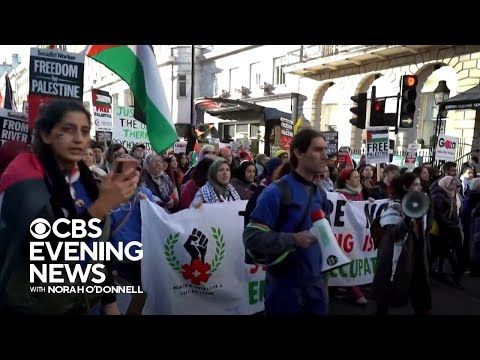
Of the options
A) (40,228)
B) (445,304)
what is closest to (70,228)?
(40,228)

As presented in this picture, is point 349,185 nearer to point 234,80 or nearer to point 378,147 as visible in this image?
point 378,147

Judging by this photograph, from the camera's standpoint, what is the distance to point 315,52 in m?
22.5

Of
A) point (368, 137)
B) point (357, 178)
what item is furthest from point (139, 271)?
point (368, 137)

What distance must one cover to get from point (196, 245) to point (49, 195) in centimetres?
235

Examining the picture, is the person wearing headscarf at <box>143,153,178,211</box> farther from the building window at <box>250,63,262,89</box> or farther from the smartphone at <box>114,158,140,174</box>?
the building window at <box>250,63,262,89</box>

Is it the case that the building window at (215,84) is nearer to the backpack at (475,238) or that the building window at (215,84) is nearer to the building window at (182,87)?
the building window at (182,87)

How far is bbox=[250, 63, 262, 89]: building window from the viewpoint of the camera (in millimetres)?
28234

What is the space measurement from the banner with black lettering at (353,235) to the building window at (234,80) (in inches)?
1005

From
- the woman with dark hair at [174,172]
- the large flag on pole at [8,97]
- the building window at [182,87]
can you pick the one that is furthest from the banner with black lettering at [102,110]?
→ the building window at [182,87]

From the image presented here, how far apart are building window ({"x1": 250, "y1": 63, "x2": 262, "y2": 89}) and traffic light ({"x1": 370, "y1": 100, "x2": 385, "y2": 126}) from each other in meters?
19.4
